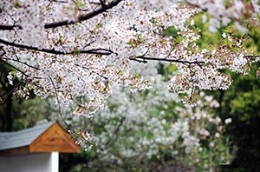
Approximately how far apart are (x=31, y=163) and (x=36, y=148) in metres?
0.97

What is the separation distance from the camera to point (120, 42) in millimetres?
3594

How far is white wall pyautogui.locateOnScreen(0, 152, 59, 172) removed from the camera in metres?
8.26

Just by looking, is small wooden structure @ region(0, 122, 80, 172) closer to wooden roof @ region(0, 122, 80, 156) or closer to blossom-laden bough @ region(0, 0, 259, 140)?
wooden roof @ region(0, 122, 80, 156)

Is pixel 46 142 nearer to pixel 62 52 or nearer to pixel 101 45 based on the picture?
pixel 101 45

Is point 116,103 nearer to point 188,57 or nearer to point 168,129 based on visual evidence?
point 168,129

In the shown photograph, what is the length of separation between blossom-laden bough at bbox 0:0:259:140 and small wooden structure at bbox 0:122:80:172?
3156mm

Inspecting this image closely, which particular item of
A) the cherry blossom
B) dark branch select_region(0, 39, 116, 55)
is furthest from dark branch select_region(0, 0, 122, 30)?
dark branch select_region(0, 39, 116, 55)

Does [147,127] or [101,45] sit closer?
[101,45]

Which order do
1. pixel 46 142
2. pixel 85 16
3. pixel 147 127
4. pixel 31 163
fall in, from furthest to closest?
pixel 147 127 → pixel 31 163 → pixel 46 142 → pixel 85 16

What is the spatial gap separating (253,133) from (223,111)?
2798 mm

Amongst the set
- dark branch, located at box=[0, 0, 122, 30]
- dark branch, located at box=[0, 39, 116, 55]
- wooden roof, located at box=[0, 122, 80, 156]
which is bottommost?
wooden roof, located at box=[0, 122, 80, 156]

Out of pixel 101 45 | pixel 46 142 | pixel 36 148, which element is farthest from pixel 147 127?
pixel 101 45

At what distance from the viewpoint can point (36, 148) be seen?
25.0 feet

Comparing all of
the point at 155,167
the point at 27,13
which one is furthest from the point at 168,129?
the point at 27,13
